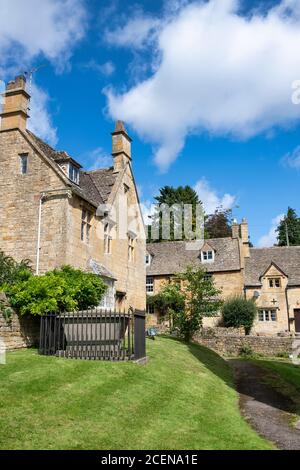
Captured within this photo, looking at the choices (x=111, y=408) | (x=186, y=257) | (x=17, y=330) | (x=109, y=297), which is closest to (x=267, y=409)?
(x=111, y=408)

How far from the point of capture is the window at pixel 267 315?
133 ft

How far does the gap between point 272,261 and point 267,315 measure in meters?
5.63

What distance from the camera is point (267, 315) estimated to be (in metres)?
40.9

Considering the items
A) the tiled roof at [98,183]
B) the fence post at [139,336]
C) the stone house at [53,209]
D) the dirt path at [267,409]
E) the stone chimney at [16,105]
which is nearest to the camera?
the dirt path at [267,409]

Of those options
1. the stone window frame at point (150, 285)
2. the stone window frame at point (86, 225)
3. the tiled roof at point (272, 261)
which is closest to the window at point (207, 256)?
the tiled roof at point (272, 261)

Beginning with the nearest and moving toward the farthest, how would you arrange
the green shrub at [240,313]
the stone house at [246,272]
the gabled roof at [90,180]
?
the gabled roof at [90,180]
the green shrub at [240,313]
the stone house at [246,272]

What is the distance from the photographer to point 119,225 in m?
27.2

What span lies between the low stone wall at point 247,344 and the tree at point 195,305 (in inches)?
142

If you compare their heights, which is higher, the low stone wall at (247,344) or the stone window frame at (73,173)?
the stone window frame at (73,173)

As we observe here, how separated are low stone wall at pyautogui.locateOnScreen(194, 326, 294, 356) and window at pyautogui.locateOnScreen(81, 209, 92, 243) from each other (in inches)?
483

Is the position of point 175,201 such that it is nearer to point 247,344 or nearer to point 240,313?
point 240,313

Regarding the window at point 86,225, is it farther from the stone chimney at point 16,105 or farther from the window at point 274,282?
the window at point 274,282

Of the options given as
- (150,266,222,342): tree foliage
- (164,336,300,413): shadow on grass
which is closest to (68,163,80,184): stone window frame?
(150,266,222,342): tree foliage

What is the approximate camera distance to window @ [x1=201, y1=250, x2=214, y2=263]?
44.3 meters
